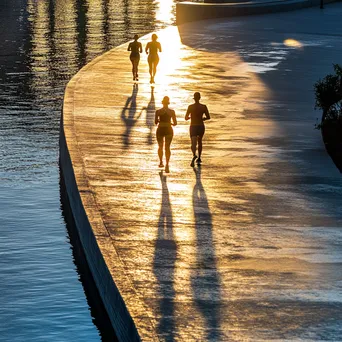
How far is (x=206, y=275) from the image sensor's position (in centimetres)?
1652

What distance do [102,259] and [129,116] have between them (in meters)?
14.5

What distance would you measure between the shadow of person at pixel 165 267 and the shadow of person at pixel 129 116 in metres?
6.30

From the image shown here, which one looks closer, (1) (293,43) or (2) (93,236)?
(2) (93,236)

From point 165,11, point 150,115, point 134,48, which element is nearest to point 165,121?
point 150,115

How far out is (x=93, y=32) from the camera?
64375 mm

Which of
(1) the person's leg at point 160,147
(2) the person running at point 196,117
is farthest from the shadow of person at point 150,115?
(2) the person running at point 196,117

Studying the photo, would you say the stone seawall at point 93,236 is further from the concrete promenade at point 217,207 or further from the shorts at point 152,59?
the shorts at point 152,59

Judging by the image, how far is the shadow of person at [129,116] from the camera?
91.7 ft

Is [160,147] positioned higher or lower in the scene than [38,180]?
higher

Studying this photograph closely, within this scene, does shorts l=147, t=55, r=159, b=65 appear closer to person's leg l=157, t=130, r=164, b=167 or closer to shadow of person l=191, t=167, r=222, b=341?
person's leg l=157, t=130, r=164, b=167

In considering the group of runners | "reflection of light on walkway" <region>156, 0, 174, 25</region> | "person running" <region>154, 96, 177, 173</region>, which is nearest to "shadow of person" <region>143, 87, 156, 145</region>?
the group of runners

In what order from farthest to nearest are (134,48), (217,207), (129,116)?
(134,48) < (129,116) < (217,207)

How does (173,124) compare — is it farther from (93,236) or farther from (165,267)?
(165,267)

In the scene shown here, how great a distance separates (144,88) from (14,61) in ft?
50.7
